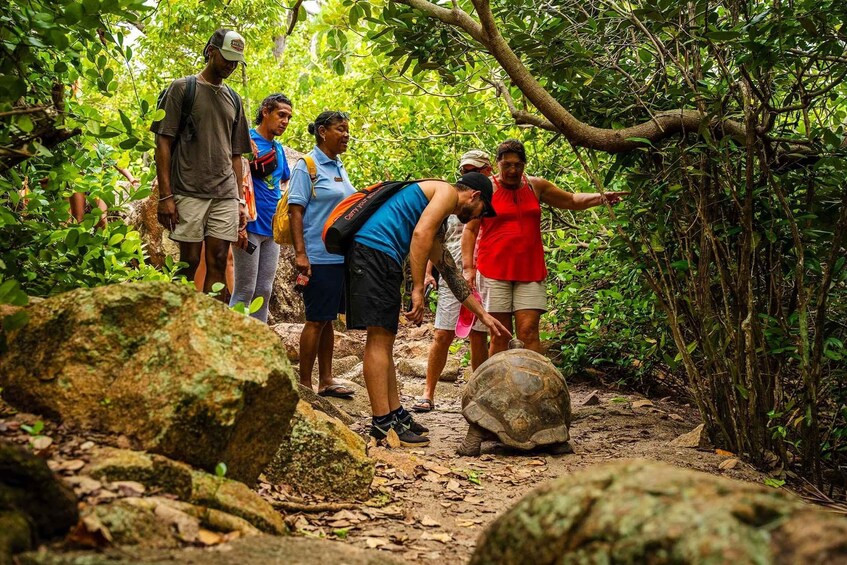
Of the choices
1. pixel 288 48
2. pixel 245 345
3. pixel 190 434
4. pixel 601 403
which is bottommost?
pixel 601 403

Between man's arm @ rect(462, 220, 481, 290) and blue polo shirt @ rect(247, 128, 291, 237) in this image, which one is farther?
man's arm @ rect(462, 220, 481, 290)

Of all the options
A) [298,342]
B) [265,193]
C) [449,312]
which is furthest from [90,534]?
[298,342]

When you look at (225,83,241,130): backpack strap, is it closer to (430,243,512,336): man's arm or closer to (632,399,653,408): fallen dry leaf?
(430,243,512,336): man's arm

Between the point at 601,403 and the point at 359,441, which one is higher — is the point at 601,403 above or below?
below

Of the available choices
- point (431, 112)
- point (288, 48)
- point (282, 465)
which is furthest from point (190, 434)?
point (288, 48)

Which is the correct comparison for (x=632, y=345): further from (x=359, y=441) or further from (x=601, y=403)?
(x=359, y=441)

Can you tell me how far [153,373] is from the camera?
2.52m

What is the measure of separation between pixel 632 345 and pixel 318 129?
3.31m

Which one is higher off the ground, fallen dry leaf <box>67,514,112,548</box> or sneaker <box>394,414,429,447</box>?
fallen dry leaf <box>67,514,112,548</box>

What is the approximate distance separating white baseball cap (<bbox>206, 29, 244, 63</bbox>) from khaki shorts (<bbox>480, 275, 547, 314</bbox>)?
2469 millimetres

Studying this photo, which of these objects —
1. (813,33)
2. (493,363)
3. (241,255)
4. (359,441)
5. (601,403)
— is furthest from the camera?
(601,403)

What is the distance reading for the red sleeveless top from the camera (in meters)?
5.71

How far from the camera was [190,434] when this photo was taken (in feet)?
Answer: 8.00

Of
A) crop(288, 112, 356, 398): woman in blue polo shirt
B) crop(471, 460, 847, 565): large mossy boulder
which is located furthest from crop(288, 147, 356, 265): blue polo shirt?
crop(471, 460, 847, 565): large mossy boulder
